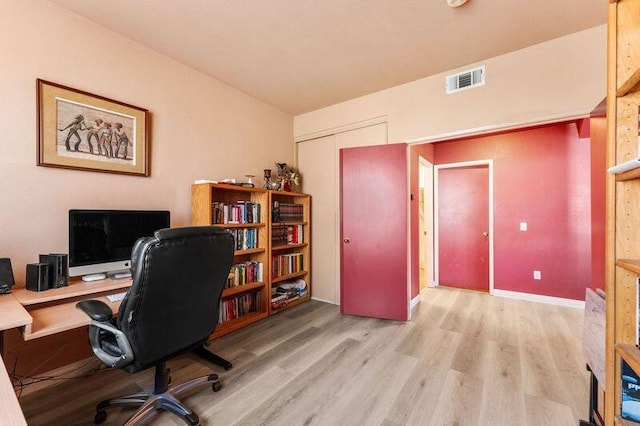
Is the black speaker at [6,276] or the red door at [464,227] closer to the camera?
the black speaker at [6,276]

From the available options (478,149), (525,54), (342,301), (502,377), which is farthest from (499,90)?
(342,301)

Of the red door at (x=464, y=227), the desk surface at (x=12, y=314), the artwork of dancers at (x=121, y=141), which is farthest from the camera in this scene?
the red door at (x=464, y=227)

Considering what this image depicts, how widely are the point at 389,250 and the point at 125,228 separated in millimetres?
2501

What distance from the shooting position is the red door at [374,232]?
2959mm

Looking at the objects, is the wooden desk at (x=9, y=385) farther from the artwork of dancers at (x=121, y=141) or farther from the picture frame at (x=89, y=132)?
the artwork of dancers at (x=121, y=141)

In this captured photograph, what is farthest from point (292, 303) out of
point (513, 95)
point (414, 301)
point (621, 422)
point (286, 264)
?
point (513, 95)

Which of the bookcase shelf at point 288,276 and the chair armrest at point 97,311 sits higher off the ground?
the chair armrest at point 97,311

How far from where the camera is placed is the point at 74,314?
1480 mm

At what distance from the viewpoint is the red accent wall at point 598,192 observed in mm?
1827

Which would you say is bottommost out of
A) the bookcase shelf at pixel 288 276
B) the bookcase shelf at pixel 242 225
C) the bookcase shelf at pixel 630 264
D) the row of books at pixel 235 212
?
the bookcase shelf at pixel 288 276

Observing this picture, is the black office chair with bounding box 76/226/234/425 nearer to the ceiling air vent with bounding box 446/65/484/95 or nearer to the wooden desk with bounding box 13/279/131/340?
the wooden desk with bounding box 13/279/131/340

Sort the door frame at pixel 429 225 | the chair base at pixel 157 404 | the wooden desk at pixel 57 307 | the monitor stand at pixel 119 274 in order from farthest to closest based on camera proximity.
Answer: the door frame at pixel 429 225, the monitor stand at pixel 119 274, the chair base at pixel 157 404, the wooden desk at pixel 57 307

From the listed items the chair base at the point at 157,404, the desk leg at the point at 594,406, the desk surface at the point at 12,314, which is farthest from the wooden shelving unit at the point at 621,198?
the desk surface at the point at 12,314

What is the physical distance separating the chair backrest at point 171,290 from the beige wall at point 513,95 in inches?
95.0
